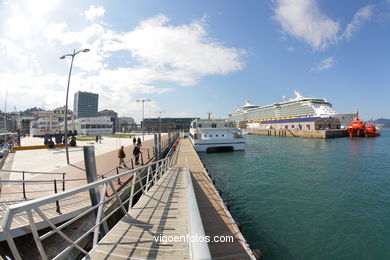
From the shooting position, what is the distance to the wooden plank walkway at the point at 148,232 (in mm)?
3199

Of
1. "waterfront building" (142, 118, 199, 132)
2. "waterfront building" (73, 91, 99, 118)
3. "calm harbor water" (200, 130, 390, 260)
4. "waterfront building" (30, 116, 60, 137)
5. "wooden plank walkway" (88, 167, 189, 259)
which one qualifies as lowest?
"calm harbor water" (200, 130, 390, 260)

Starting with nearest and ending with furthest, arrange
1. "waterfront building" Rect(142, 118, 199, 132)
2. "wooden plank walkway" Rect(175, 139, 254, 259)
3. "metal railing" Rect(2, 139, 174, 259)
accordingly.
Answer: "metal railing" Rect(2, 139, 174, 259) < "wooden plank walkway" Rect(175, 139, 254, 259) < "waterfront building" Rect(142, 118, 199, 132)

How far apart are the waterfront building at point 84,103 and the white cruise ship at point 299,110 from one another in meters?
142

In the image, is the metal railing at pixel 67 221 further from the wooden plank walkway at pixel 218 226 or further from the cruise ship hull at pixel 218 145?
the cruise ship hull at pixel 218 145

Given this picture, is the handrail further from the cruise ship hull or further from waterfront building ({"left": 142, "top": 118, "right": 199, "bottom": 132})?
waterfront building ({"left": 142, "top": 118, "right": 199, "bottom": 132})

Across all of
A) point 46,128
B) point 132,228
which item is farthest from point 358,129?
point 46,128

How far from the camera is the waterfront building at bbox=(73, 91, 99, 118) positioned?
171000 mm

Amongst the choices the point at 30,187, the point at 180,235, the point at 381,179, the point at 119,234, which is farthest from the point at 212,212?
the point at 381,179

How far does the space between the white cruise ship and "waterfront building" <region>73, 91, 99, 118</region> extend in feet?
467

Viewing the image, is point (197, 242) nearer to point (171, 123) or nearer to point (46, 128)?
point (46, 128)

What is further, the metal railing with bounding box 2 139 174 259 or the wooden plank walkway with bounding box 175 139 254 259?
the wooden plank walkway with bounding box 175 139 254 259

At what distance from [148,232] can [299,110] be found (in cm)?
9495

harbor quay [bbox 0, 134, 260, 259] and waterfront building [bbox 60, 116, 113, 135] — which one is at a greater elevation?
waterfront building [bbox 60, 116, 113, 135]

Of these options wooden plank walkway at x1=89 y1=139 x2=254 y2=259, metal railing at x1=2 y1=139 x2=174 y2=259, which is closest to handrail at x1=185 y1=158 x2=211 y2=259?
wooden plank walkway at x1=89 y1=139 x2=254 y2=259
